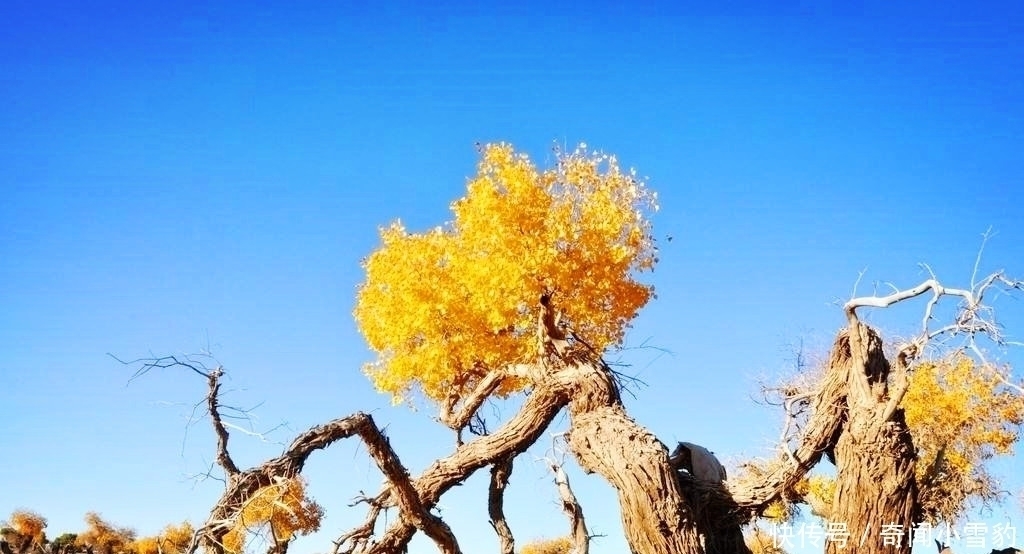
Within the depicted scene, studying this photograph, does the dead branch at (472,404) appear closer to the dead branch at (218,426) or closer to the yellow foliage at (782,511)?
the yellow foliage at (782,511)

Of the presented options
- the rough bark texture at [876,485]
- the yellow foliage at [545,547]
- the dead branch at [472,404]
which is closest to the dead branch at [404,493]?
the dead branch at [472,404]

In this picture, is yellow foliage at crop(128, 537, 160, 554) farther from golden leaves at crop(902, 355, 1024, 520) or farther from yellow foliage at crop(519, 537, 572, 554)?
golden leaves at crop(902, 355, 1024, 520)

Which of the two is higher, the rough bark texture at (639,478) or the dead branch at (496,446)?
the dead branch at (496,446)

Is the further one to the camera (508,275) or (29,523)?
(29,523)

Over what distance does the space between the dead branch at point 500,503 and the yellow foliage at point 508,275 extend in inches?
183

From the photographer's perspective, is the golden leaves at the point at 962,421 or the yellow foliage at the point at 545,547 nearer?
the golden leaves at the point at 962,421

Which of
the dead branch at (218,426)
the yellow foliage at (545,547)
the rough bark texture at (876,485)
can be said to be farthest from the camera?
the yellow foliage at (545,547)

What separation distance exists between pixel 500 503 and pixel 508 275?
230 inches

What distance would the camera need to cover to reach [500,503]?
1546 cm

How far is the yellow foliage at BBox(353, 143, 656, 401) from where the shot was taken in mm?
19984

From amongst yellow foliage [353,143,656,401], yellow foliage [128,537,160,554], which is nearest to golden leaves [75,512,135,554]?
yellow foliage [128,537,160,554]

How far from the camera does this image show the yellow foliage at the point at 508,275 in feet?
65.6

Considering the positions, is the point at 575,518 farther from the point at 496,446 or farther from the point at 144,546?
the point at 144,546

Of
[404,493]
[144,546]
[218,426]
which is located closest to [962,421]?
[404,493]
